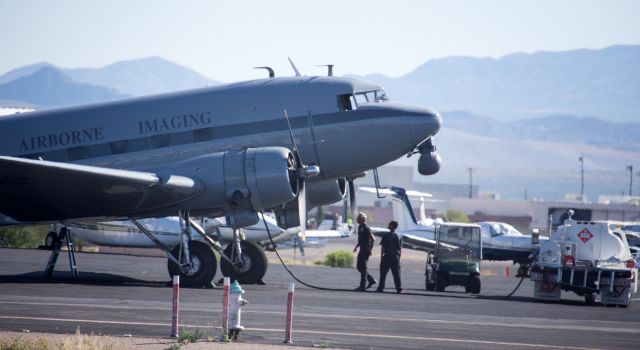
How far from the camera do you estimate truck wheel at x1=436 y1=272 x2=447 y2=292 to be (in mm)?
28141

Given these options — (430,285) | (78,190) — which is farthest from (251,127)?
(430,285)

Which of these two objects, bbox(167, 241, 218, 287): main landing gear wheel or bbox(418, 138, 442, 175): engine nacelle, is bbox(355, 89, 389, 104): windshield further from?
bbox(167, 241, 218, 287): main landing gear wheel

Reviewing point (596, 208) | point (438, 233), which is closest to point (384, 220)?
point (596, 208)

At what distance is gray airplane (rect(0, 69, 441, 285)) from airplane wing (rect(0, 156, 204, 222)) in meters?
0.04

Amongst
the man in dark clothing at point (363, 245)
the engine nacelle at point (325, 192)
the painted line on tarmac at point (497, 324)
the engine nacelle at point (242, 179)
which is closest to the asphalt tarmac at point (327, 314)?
the painted line on tarmac at point (497, 324)

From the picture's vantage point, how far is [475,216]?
133875mm

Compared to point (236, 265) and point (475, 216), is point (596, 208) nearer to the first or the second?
point (475, 216)

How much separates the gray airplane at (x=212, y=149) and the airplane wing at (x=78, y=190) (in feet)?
0.15

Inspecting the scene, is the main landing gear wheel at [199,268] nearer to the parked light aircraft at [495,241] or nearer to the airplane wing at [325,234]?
the parked light aircraft at [495,241]

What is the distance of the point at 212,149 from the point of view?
76.7 ft

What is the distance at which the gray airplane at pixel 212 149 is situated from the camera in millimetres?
22203

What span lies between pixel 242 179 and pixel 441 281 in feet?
28.1

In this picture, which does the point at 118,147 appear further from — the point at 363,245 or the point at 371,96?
the point at 363,245

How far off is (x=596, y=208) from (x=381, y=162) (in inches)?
3950
